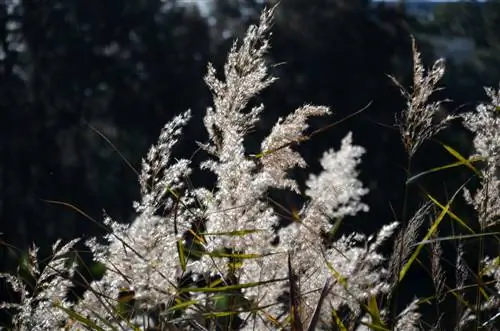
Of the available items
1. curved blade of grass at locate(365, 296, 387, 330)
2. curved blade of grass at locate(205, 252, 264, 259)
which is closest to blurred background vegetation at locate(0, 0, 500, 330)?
curved blade of grass at locate(365, 296, 387, 330)

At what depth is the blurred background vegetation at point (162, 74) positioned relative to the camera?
13312mm

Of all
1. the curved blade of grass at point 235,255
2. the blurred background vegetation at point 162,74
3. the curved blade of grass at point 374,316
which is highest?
the blurred background vegetation at point 162,74

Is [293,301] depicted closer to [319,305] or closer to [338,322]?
[319,305]

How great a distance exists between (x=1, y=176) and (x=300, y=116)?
41.3ft

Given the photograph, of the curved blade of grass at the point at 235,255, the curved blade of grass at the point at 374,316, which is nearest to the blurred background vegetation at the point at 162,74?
the curved blade of grass at the point at 374,316

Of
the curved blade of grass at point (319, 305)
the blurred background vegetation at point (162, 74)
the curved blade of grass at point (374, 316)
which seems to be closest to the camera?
the curved blade of grass at point (319, 305)

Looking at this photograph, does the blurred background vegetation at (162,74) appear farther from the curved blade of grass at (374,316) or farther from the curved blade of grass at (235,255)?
the curved blade of grass at (235,255)

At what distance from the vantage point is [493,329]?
6.06 feet

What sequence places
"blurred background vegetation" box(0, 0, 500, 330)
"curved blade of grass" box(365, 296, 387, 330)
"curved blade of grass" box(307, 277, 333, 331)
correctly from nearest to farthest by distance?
1. "curved blade of grass" box(307, 277, 333, 331)
2. "curved blade of grass" box(365, 296, 387, 330)
3. "blurred background vegetation" box(0, 0, 500, 330)

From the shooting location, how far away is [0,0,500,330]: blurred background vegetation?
1331 cm

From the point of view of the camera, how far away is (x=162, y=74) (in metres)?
14.3

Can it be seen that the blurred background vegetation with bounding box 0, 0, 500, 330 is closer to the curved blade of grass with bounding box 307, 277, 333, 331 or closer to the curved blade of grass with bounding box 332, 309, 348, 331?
the curved blade of grass with bounding box 332, 309, 348, 331

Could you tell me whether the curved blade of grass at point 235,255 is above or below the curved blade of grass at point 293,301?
above

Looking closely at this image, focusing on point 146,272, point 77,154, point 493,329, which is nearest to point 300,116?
point 146,272
